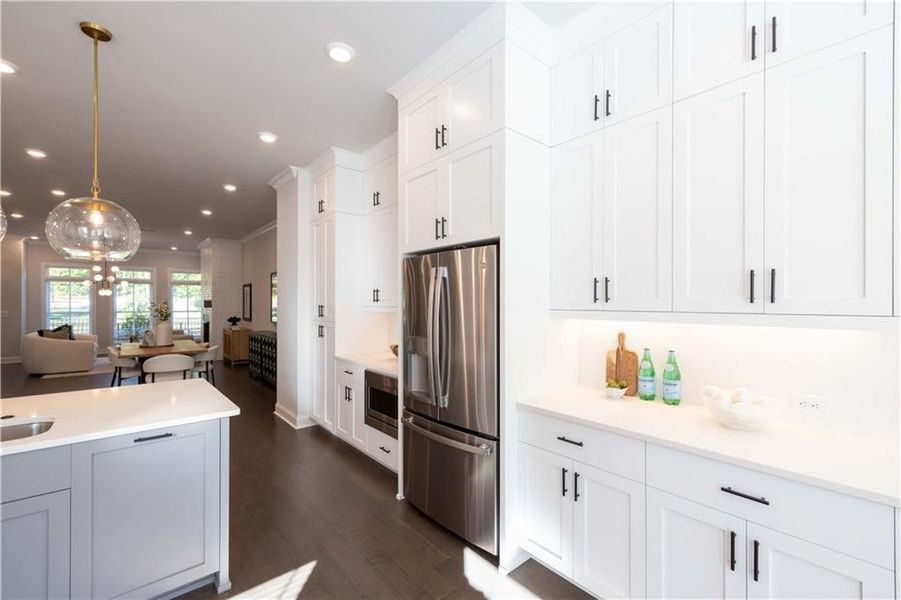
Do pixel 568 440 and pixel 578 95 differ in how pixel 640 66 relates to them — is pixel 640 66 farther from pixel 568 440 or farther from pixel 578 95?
pixel 568 440

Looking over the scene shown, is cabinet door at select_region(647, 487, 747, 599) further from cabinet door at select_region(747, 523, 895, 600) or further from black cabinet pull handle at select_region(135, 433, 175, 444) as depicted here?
black cabinet pull handle at select_region(135, 433, 175, 444)

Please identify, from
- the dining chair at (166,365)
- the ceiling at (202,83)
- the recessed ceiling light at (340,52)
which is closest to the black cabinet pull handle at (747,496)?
the ceiling at (202,83)

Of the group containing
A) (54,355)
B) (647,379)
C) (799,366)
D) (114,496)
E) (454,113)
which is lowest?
(54,355)

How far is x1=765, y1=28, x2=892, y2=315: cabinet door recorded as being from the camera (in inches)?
52.5

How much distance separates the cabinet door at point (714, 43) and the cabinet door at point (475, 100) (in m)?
0.85

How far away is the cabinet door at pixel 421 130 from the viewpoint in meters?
2.51

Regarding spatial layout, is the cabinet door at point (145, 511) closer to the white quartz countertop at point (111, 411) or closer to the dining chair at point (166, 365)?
the white quartz countertop at point (111, 411)

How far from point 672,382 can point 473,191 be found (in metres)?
1.49

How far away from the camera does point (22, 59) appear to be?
97.5 inches

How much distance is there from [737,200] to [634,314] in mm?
652

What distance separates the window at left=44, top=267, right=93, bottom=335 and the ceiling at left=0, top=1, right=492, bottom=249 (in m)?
6.43

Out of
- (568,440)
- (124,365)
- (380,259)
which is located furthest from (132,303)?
(568,440)

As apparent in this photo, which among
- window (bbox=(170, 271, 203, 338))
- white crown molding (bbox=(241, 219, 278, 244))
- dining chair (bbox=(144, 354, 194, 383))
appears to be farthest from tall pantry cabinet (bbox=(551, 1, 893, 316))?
window (bbox=(170, 271, 203, 338))

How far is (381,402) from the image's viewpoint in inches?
131
